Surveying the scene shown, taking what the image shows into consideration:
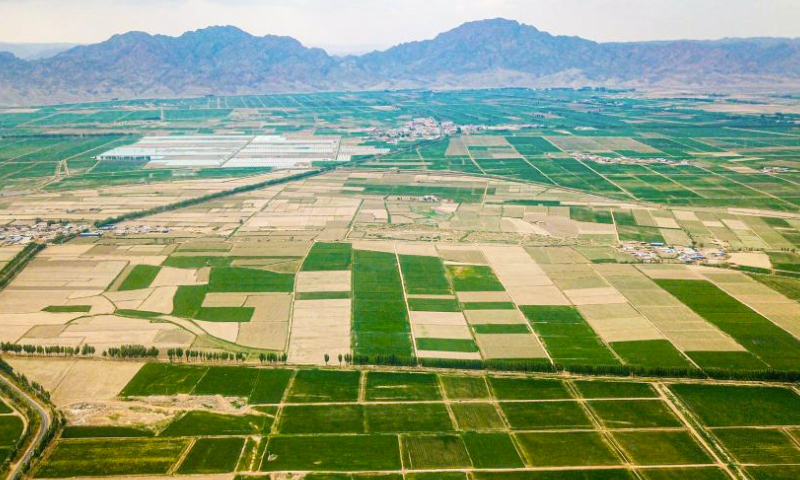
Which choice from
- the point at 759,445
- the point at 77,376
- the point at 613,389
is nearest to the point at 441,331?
the point at 613,389

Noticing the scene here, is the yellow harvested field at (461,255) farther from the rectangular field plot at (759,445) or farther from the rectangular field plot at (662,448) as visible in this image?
the rectangular field plot at (759,445)

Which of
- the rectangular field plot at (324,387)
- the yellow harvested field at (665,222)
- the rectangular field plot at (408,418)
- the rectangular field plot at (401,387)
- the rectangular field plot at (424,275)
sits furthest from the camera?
the yellow harvested field at (665,222)

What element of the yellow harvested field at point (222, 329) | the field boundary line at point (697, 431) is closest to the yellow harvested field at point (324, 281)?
the yellow harvested field at point (222, 329)

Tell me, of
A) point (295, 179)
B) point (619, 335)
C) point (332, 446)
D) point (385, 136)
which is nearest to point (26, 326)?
point (332, 446)

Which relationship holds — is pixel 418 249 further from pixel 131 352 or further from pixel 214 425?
pixel 214 425

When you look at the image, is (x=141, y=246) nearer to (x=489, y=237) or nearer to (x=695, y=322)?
(x=489, y=237)

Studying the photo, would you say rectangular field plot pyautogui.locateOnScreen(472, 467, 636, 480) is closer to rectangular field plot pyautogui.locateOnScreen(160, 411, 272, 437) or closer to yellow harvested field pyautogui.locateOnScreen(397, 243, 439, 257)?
rectangular field plot pyautogui.locateOnScreen(160, 411, 272, 437)
